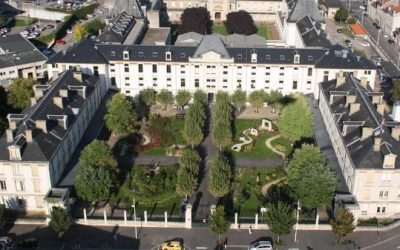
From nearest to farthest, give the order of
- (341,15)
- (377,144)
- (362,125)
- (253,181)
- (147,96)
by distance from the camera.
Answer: (377,144) → (362,125) → (253,181) → (147,96) → (341,15)

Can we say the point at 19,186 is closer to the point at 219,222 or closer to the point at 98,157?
the point at 98,157

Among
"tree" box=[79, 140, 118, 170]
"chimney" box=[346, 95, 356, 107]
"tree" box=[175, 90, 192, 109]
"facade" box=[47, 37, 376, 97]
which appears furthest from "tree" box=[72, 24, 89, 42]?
"chimney" box=[346, 95, 356, 107]

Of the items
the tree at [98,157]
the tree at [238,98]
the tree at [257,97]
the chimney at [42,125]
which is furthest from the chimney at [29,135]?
the tree at [257,97]

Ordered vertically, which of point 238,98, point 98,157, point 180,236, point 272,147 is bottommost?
point 180,236

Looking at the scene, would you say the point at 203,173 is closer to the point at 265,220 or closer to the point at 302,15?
the point at 265,220

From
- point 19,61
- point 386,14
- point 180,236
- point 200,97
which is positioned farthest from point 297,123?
point 386,14

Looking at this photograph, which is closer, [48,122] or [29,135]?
[29,135]

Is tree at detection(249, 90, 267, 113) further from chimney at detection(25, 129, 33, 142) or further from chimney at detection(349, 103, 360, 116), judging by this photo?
chimney at detection(25, 129, 33, 142)
